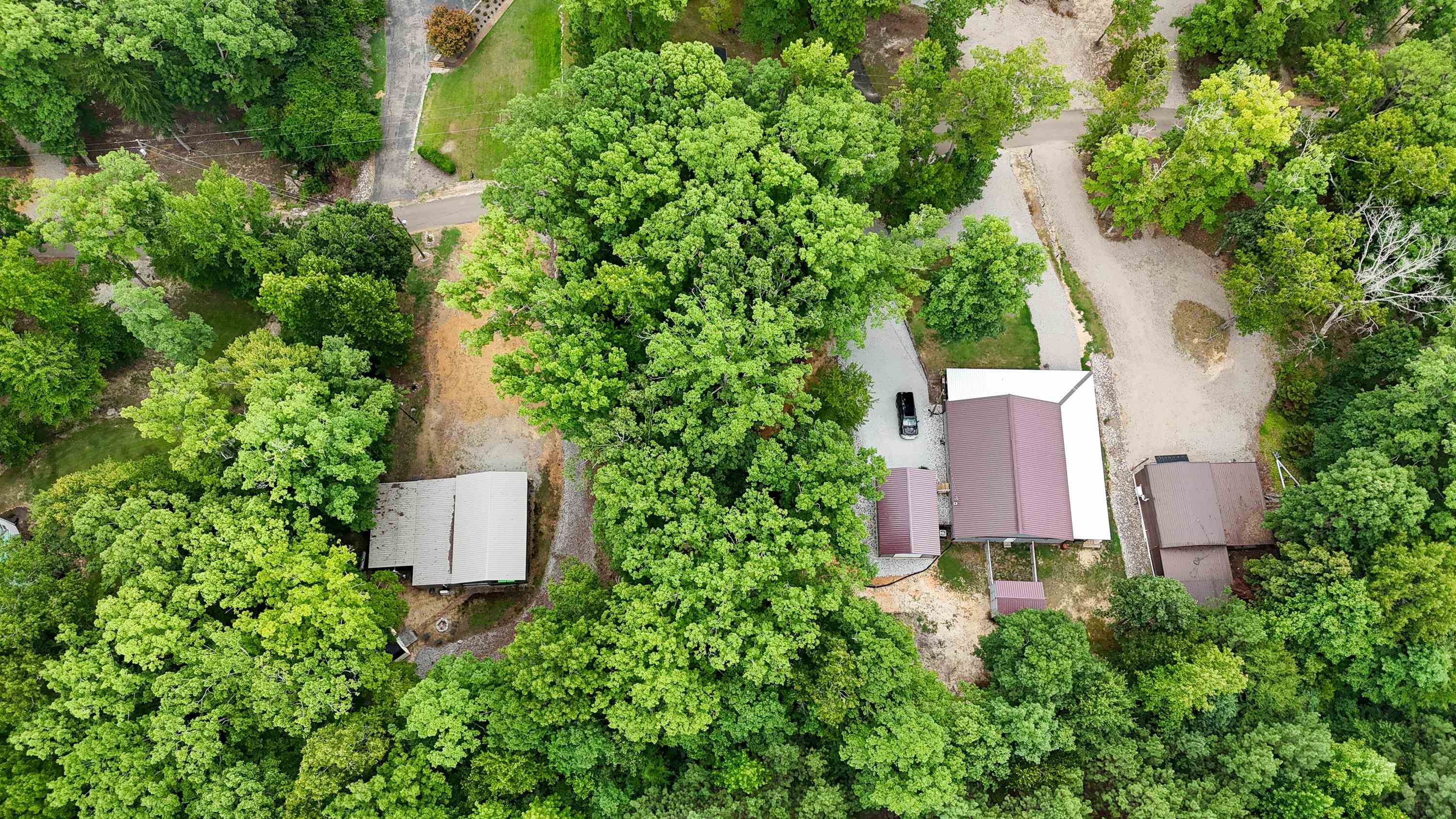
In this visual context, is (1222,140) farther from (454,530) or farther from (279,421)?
(279,421)

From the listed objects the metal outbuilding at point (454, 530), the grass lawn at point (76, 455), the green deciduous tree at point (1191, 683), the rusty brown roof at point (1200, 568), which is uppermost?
the grass lawn at point (76, 455)

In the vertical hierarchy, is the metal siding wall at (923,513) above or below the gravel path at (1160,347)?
below

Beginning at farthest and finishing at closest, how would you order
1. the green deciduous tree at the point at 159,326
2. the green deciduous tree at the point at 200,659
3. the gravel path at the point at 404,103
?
the gravel path at the point at 404,103, the green deciduous tree at the point at 159,326, the green deciduous tree at the point at 200,659

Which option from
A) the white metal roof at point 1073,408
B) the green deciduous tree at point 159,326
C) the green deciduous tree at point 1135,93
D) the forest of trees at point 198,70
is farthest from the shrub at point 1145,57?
the green deciduous tree at point 159,326

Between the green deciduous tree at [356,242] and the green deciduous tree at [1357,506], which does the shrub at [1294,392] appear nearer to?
the green deciduous tree at [1357,506]

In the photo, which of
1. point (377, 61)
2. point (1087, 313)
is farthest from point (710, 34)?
point (1087, 313)

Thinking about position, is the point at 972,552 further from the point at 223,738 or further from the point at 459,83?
the point at 459,83

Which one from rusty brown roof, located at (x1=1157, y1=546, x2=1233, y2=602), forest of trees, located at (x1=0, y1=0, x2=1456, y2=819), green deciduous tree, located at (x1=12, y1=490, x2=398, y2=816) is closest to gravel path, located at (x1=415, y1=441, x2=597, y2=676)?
forest of trees, located at (x1=0, y1=0, x2=1456, y2=819)

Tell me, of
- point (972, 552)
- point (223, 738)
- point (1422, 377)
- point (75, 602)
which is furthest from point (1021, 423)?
point (75, 602)

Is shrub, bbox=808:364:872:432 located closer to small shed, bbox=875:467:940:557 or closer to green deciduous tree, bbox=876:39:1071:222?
small shed, bbox=875:467:940:557
